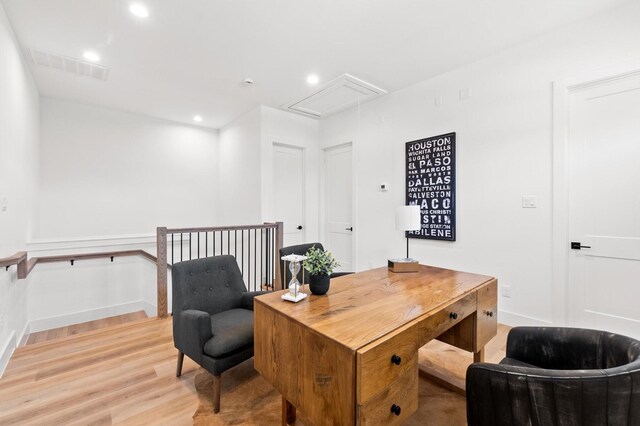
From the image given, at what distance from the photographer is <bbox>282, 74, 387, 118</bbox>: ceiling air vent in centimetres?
368

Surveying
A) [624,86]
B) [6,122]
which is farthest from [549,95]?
[6,122]

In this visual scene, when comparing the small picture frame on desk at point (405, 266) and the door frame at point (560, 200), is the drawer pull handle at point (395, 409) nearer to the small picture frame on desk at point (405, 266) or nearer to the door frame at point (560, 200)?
the small picture frame on desk at point (405, 266)

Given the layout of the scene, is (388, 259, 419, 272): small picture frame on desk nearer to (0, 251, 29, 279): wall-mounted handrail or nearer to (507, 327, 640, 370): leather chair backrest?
(507, 327, 640, 370): leather chair backrest

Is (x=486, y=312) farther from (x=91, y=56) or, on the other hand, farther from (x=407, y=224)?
(x=91, y=56)

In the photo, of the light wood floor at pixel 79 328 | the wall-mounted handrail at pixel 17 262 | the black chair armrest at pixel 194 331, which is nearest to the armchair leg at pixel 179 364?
the black chair armrest at pixel 194 331

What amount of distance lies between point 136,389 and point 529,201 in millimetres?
3621

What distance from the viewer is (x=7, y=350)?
2359 millimetres

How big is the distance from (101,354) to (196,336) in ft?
4.22

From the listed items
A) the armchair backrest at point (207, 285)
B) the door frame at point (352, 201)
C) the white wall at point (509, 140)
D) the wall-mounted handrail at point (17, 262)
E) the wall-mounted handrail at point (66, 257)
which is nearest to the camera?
the armchair backrest at point (207, 285)

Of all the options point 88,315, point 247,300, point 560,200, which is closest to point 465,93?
point 560,200

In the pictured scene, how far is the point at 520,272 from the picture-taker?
2.90m

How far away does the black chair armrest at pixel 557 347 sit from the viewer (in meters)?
1.37

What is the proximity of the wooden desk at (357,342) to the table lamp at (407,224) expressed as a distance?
0.37 metres

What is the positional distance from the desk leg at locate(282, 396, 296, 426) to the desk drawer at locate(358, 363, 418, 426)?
60cm
